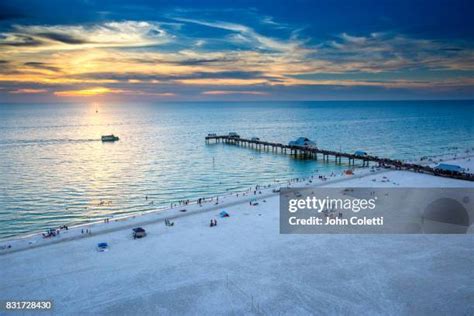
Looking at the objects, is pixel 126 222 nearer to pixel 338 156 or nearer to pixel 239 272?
pixel 239 272

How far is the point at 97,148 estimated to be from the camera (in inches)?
3533

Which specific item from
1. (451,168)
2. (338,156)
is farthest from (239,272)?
(338,156)

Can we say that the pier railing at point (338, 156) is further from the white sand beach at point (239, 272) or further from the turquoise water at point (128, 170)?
the white sand beach at point (239, 272)

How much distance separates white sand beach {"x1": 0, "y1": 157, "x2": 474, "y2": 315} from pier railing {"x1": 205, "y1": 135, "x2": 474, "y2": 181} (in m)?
21.7

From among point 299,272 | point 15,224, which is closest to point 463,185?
point 299,272

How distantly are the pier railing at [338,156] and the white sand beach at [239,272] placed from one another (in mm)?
21694

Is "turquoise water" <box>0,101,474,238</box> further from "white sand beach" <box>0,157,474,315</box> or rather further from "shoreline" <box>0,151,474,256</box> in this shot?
"white sand beach" <box>0,157,474,315</box>

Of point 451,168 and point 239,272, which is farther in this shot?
point 451,168

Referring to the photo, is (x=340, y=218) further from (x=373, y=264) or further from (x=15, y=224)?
(x=15, y=224)

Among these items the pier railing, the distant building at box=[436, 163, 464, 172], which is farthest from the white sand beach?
the distant building at box=[436, 163, 464, 172]

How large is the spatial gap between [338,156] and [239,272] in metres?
48.9

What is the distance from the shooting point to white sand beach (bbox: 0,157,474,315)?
19.3 metres

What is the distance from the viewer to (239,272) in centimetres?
2266

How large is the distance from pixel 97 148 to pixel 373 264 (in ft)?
257
